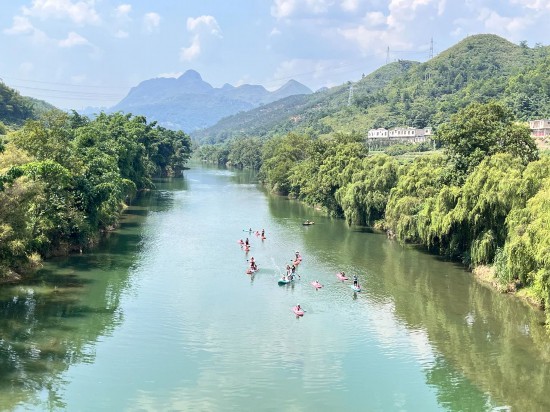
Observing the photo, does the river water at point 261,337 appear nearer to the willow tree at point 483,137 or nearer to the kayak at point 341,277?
the kayak at point 341,277

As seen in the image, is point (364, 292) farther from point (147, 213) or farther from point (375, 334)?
point (147, 213)

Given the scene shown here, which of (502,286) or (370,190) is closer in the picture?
(502,286)

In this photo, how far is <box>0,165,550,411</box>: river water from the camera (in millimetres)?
25703

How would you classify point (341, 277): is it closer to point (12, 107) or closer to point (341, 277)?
point (341, 277)

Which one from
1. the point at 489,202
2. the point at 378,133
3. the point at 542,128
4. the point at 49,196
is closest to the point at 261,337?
the point at 489,202

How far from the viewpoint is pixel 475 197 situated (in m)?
45.3

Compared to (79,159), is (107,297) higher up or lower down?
lower down

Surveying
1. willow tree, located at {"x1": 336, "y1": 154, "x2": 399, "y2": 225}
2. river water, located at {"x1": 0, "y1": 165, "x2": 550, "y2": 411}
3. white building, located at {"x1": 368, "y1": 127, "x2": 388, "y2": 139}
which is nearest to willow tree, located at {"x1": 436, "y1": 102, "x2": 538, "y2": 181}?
river water, located at {"x1": 0, "y1": 165, "x2": 550, "y2": 411}

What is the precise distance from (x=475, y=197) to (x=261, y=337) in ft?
74.0

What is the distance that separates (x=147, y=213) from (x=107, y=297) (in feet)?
136

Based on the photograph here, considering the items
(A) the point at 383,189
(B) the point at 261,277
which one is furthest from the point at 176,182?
(B) the point at 261,277

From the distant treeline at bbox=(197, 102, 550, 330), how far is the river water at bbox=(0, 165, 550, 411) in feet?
9.48

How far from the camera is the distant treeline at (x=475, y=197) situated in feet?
118

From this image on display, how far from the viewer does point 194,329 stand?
110 ft
